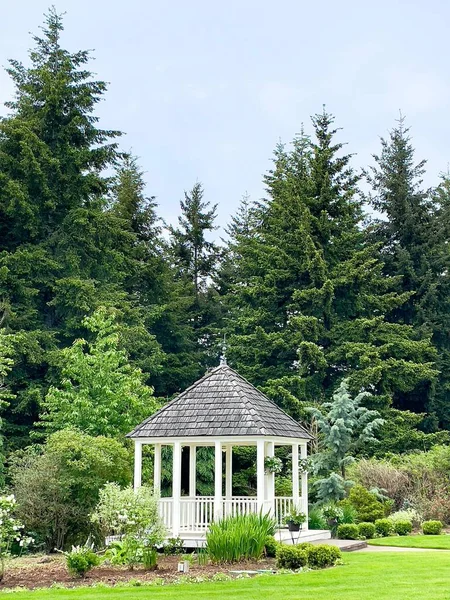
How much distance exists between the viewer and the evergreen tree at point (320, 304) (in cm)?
3466

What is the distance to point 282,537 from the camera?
18.3 meters

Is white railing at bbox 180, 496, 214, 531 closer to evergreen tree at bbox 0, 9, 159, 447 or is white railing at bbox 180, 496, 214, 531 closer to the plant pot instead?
the plant pot

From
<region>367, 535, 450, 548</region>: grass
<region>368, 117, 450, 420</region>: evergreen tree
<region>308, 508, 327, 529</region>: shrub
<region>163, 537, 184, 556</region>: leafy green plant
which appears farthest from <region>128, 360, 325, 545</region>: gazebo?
<region>368, 117, 450, 420</region>: evergreen tree

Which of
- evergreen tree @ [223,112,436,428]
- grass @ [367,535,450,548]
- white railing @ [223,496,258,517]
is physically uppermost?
evergreen tree @ [223,112,436,428]

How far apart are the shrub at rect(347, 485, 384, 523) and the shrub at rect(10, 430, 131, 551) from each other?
7417mm

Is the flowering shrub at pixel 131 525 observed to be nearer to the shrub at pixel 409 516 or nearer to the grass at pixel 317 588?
the grass at pixel 317 588

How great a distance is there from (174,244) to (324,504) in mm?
23955

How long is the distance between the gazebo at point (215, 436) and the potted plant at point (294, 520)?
45cm

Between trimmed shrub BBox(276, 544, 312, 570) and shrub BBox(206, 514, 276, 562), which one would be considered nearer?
trimmed shrub BBox(276, 544, 312, 570)

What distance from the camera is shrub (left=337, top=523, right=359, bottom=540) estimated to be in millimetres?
20531

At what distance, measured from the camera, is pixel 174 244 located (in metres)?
45.4

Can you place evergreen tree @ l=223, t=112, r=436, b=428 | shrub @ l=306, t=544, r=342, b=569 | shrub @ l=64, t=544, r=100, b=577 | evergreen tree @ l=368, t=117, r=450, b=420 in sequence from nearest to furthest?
1. shrub @ l=64, t=544, r=100, b=577
2. shrub @ l=306, t=544, r=342, b=569
3. evergreen tree @ l=223, t=112, r=436, b=428
4. evergreen tree @ l=368, t=117, r=450, b=420

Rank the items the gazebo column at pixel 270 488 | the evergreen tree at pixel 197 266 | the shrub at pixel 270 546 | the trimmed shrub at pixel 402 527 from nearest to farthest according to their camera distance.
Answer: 1. the shrub at pixel 270 546
2. the gazebo column at pixel 270 488
3. the trimmed shrub at pixel 402 527
4. the evergreen tree at pixel 197 266

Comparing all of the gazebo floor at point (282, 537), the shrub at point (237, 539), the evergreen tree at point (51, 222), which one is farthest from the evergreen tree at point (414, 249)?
the shrub at point (237, 539)
